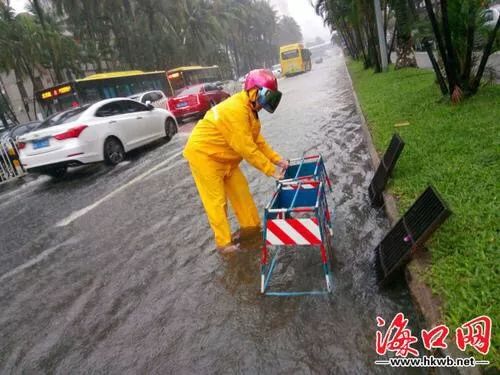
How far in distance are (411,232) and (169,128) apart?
10.4 meters

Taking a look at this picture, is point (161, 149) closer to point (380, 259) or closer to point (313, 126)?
point (313, 126)

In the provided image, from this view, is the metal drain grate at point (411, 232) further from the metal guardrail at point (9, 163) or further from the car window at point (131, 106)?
the metal guardrail at point (9, 163)

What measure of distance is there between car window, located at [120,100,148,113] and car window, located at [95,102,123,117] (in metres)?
0.19

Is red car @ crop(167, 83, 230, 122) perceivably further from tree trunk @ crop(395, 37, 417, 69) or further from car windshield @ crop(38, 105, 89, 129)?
tree trunk @ crop(395, 37, 417, 69)

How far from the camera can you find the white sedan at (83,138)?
347 inches

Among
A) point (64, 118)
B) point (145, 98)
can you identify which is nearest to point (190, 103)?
point (145, 98)

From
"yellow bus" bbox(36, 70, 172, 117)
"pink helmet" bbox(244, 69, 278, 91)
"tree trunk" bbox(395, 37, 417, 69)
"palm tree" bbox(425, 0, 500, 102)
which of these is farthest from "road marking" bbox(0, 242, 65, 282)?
"tree trunk" bbox(395, 37, 417, 69)

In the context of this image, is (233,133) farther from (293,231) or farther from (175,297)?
(175,297)

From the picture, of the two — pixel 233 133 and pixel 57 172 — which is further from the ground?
pixel 233 133

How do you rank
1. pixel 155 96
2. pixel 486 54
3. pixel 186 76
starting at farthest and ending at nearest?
pixel 186 76 → pixel 155 96 → pixel 486 54

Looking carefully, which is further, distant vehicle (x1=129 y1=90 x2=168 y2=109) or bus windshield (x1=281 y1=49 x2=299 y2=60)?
bus windshield (x1=281 y1=49 x2=299 y2=60)

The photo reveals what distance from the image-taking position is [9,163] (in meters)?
11.5

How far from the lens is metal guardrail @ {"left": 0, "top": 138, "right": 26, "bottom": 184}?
37.4 ft

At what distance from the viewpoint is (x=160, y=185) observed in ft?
24.4
